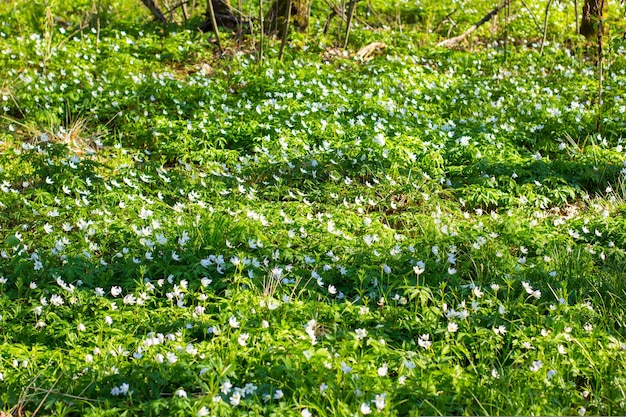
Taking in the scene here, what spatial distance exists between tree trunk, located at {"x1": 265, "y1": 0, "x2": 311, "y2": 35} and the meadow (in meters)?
0.39

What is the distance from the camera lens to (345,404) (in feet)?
8.84

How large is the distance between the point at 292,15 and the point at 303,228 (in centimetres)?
460

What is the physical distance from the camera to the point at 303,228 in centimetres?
418

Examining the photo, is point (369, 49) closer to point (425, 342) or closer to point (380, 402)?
point (425, 342)

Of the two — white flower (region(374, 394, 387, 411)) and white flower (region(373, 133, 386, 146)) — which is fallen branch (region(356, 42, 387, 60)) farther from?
white flower (region(374, 394, 387, 411))

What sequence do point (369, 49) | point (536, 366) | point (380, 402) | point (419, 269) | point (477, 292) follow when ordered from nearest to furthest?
point (380, 402)
point (536, 366)
point (477, 292)
point (419, 269)
point (369, 49)

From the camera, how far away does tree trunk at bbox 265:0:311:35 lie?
8.02 metres

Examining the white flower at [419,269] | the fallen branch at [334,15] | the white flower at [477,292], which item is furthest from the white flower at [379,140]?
the fallen branch at [334,15]

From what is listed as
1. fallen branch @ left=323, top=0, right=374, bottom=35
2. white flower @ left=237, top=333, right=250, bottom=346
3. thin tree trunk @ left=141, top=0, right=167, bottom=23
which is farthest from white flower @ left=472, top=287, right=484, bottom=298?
thin tree trunk @ left=141, top=0, right=167, bottom=23

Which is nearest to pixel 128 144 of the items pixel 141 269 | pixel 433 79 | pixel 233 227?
pixel 233 227

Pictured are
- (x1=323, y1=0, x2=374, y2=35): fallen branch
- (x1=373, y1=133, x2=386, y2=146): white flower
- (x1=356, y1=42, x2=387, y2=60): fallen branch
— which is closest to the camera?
(x1=373, y1=133, x2=386, y2=146): white flower

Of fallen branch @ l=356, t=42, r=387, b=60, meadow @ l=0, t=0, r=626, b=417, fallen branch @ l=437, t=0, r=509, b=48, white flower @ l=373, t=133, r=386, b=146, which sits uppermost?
fallen branch @ l=437, t=0, r=509, b=48

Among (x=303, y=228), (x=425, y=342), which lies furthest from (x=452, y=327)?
(x=303, y=228)

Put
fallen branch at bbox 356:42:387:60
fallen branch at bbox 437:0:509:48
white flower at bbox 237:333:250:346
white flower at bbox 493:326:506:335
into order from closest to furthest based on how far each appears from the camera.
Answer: white flower at bbox 237:333:250:346, white flower at bbox 493:326:506:335, fallen branch at bbox 356:42:387:60, fallen branch at bbox 437:0:509:48
